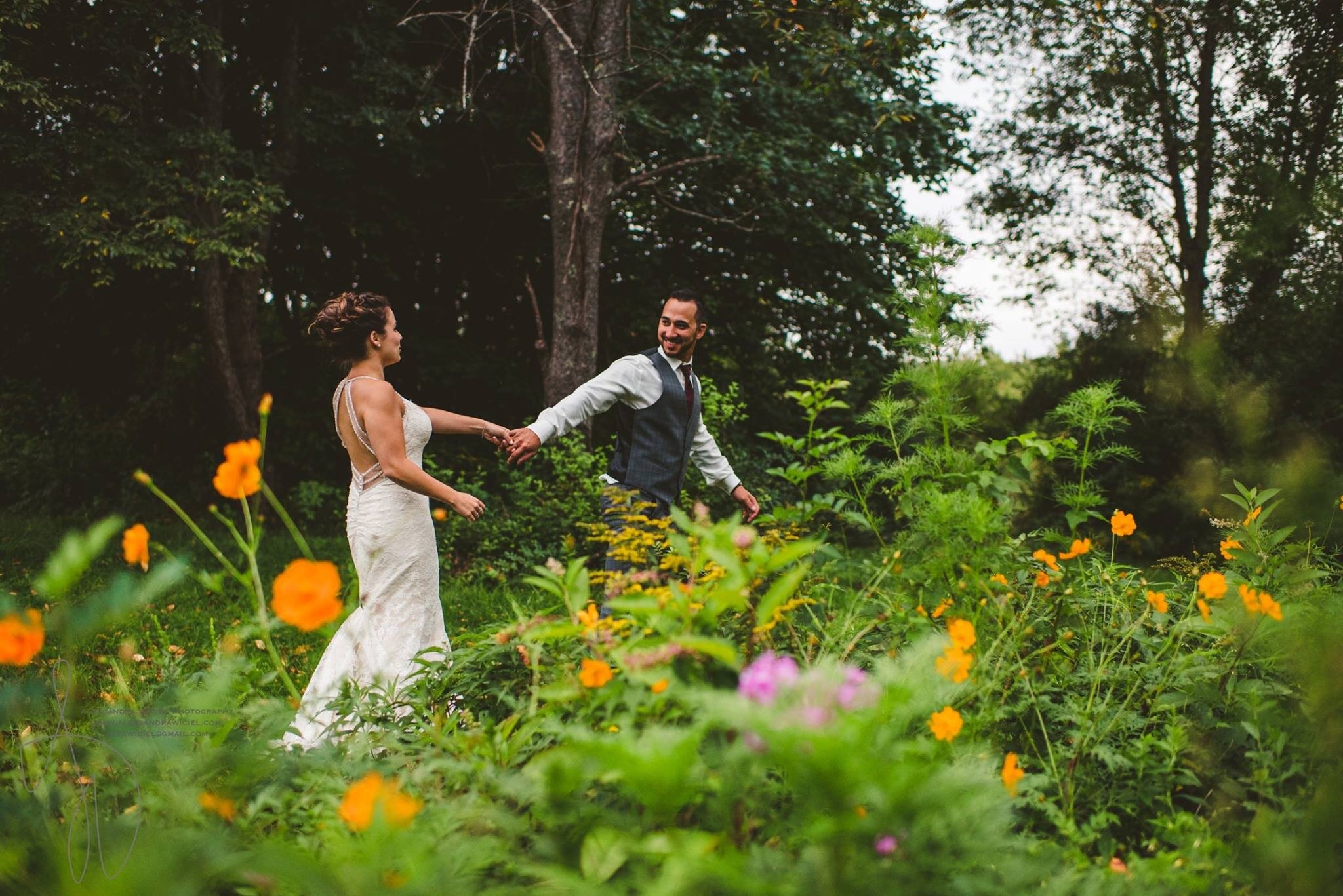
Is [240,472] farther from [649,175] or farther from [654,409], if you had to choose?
[649,175]

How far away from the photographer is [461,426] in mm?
4105

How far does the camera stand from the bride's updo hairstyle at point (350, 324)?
3.54 meters

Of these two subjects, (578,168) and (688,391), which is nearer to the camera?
(688,391)

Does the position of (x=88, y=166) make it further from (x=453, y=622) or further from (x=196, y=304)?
→ (x=453, y=622)

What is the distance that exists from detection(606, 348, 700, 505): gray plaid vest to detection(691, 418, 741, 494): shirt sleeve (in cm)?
33

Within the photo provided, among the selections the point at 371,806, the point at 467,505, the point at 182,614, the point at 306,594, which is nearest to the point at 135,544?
the point at 306,594

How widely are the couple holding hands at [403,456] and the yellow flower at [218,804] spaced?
5.20 ft

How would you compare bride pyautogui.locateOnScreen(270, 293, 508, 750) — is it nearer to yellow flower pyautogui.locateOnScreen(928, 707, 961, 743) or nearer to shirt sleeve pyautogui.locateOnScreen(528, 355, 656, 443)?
shirt sleeve pyautogui.locateOnScreen(528, 355, 656, 443)

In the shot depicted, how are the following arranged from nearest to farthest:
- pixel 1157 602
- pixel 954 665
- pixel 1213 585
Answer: pixel 954 665
pixel 1213 585
pixel 1157 602

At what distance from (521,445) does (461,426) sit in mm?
409

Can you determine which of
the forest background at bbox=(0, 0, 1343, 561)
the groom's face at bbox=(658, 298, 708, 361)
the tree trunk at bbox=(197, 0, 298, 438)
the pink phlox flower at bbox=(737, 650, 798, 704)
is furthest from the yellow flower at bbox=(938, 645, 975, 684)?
the tree trunk at bbox=(197, 0, 298, 438)

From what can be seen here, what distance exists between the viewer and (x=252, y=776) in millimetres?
1496

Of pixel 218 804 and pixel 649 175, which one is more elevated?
pixel 649 175

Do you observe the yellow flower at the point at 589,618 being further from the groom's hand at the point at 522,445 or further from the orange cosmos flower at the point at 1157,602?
the groom's hand at the point at 522,445
